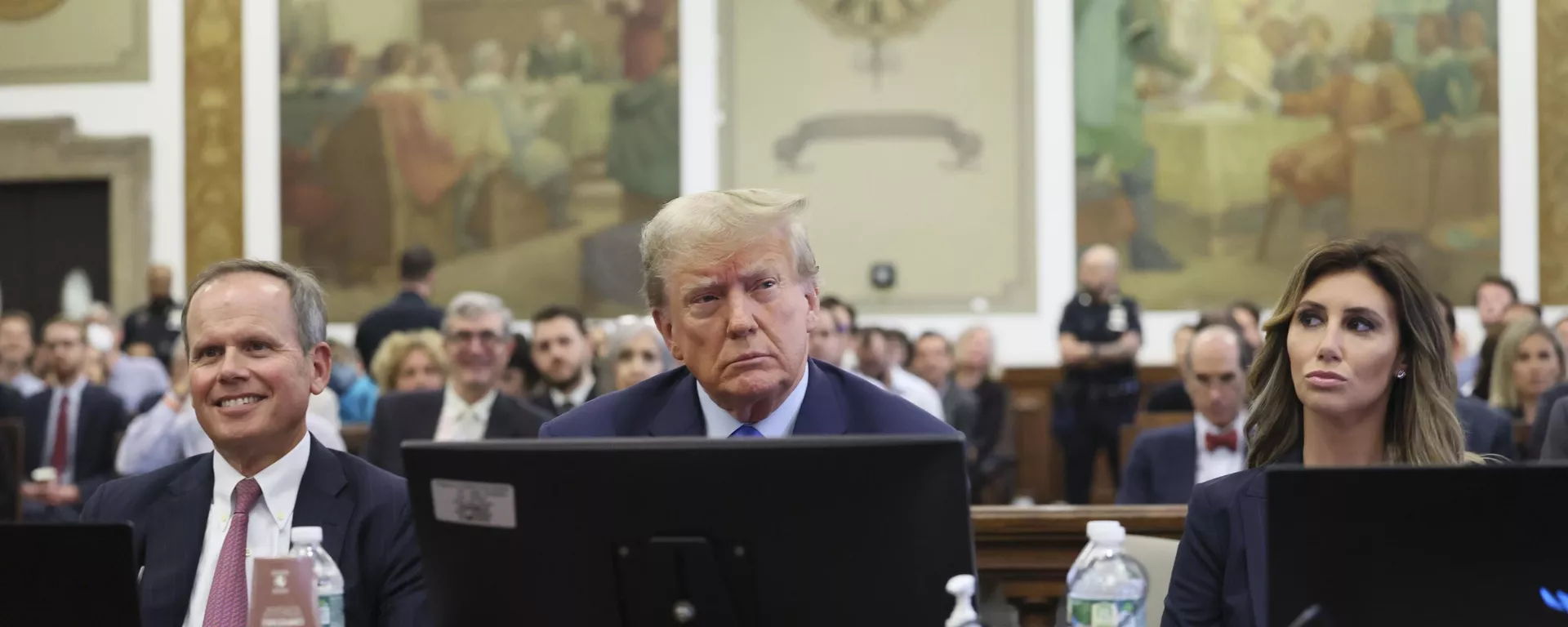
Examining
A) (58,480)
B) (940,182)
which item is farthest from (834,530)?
(940,182)

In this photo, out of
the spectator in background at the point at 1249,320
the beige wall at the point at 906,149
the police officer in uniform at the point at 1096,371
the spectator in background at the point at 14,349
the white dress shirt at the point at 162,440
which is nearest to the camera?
the white dress shirt at the point at 162,440

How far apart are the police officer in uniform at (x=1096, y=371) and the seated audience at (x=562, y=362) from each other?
4.52 m

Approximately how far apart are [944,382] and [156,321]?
6.25m

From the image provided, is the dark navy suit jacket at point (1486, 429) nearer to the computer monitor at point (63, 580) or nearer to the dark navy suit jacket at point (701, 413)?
the dark navy suit jacket at point (701, 413)

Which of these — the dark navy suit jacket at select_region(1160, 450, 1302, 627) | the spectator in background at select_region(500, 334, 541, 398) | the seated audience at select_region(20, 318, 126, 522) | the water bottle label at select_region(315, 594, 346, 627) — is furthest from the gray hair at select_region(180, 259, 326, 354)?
the seated audience at select_region(20, 318, 126, 522)

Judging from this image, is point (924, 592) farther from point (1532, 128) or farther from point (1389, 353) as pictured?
point (1532, 128)

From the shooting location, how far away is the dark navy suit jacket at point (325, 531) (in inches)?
112

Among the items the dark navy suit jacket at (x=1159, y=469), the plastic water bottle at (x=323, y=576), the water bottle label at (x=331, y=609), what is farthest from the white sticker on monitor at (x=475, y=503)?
the dark navy suit jacket at (x=1159, y=469)

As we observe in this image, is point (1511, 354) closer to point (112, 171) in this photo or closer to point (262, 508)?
point (262, 508)

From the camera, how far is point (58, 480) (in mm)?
9242

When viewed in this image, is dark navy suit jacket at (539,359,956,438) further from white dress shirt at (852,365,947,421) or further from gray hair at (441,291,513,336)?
white dress shirt at (852,365,947,421)

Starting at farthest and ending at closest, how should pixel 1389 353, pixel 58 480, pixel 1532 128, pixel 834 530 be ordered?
pixel 1532 128 < pixel 58 480 < pixel 1389 353 < pixel 834 530

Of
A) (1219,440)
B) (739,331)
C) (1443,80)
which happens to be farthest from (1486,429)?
(1443,80)

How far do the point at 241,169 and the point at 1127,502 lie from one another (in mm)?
10698
